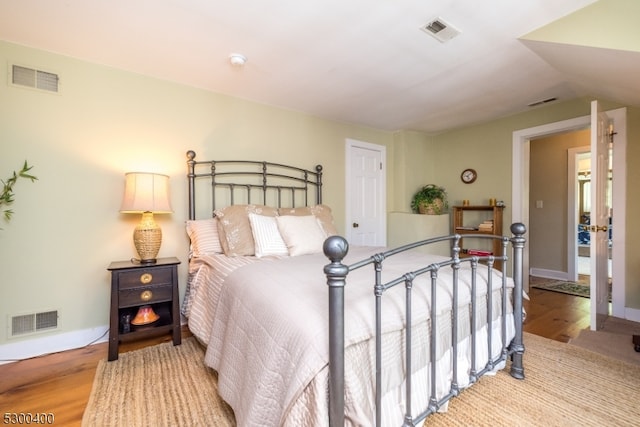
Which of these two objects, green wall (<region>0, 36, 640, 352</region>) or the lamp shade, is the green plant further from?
the lamp shade

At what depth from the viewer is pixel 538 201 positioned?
15.7 ft

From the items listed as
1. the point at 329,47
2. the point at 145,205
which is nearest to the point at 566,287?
the point at 329,47

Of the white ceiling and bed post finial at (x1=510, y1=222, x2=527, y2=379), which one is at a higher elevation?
the white ceiling

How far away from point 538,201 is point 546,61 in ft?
10.9

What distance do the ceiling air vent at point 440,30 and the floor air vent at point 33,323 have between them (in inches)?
135

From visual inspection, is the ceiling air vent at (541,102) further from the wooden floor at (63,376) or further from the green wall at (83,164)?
the green wall at (83,164)

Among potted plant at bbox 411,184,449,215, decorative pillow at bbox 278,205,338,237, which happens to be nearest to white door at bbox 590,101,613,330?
potted plant at bbox 411,184,449,215

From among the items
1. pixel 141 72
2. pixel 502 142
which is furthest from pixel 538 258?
pixel 141 72

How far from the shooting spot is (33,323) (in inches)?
82.7

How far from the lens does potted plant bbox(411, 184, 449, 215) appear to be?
13.4 ft

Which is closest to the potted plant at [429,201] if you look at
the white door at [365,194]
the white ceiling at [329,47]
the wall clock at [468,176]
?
the wall clock at [468,176]

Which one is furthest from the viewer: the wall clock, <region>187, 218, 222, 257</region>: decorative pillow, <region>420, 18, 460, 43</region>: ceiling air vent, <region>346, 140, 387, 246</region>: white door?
the wall clock

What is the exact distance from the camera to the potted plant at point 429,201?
407 centimetres

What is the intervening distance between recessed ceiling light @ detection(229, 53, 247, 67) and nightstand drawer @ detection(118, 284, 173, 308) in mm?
1844
